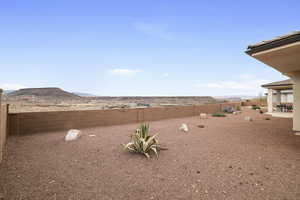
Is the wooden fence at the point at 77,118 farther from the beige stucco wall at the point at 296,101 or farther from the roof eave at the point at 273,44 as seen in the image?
the beige stucco wall at the point at 296,101

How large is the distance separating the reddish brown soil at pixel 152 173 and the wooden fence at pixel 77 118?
1.90m

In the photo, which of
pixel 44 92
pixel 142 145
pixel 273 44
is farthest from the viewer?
pixel 44 92

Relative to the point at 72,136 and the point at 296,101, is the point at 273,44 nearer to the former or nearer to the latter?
the point at 296,101

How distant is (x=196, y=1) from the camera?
10.0 meters

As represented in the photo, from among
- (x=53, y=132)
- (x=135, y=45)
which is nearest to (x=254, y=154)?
(x=53, y=132)

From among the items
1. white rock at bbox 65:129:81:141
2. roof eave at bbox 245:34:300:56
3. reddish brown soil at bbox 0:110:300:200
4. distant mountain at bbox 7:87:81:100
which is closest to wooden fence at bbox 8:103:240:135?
reddish brown soil at bbox 0:110:300:200

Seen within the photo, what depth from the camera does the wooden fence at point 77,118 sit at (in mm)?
6066

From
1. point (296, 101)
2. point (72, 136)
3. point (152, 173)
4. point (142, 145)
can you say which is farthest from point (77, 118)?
point (296, 101)

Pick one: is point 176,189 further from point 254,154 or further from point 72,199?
point 254,154

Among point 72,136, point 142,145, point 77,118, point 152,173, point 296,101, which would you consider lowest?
point 152,173

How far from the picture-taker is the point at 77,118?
300 inches

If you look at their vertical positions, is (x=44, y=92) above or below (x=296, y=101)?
above

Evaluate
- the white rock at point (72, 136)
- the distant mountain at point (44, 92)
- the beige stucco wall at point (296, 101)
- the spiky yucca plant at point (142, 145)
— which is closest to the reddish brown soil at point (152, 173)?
the spiky yucca plant at point (142, 145)

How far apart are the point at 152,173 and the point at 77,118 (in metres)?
5.95
